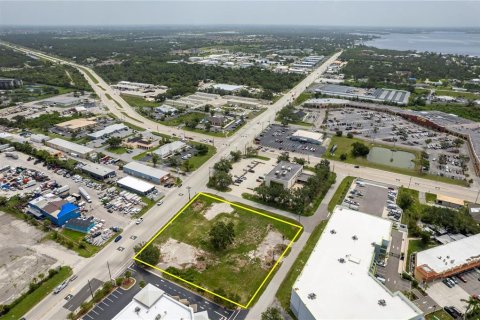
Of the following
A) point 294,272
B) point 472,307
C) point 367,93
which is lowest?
point 294,272

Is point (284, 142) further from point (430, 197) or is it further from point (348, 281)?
point (348, 281)

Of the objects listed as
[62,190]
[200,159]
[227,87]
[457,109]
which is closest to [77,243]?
[62,190]

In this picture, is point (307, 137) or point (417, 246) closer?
point (417, 246)

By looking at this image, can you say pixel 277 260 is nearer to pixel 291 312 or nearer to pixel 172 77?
pixel 291 312

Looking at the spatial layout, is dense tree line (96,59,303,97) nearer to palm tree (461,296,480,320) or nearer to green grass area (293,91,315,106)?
green grass area (293,91,315,106)

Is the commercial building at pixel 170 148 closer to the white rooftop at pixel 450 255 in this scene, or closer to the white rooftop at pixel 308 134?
the white rooftop at pixel 308 134

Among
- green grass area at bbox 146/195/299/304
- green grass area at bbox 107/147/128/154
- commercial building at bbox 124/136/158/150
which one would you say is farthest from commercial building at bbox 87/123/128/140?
green grass area at bbox 146/195/299/304
